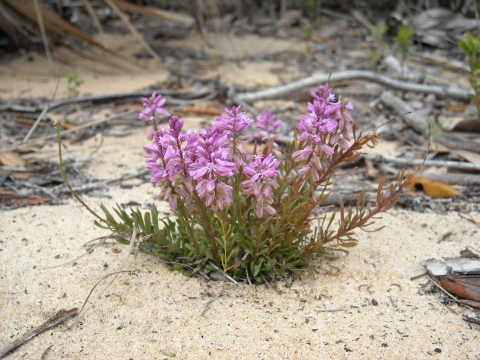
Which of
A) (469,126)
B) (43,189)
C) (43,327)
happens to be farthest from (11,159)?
(469,126)

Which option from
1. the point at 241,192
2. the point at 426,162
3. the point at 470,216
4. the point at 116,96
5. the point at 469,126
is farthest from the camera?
the point at 116,96

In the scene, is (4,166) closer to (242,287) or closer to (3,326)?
(3,326)

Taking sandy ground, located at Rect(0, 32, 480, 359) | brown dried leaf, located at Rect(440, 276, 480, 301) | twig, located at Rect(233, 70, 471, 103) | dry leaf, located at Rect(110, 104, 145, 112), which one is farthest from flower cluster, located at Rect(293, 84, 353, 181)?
dry leaf, located at Rect(110, 104, 145, 112)

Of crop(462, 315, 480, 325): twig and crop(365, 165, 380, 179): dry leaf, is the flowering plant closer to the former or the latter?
crop(462, 315, 480, 325): twig

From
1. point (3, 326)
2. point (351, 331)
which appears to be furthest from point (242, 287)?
point (3, 326)

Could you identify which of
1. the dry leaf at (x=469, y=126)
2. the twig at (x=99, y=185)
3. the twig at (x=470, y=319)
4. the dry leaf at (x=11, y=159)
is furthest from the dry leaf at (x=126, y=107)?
the twig at (x=470, y=319)

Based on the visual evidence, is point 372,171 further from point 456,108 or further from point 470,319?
point 456,108
